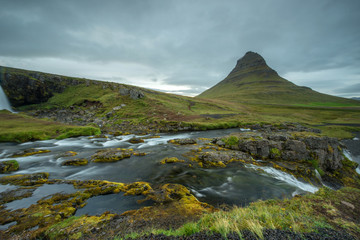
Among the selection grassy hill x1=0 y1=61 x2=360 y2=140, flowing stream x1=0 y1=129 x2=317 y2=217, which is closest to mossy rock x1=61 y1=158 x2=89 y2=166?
flowing stream x1=0 y1=129 x2=317 y2=217

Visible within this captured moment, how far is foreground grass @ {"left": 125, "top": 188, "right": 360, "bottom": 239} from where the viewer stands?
4781 mm

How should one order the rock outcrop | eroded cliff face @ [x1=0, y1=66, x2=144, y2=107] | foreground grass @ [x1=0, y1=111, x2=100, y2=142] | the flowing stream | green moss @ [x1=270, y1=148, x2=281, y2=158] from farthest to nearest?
eroded cliff face @ [x1=0, y1=66, x2=144, y2=107] < foreground grass @ [x1=0, y1=111, x2=100, y2=142] < green moss @ [x1=270, y1=148, x2=281, y2=158] < the rock outcrop < the flowing stream

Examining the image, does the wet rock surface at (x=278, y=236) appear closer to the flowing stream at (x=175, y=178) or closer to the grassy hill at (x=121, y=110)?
the flowing stream at (x=175, y=178)

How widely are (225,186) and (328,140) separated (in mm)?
17760

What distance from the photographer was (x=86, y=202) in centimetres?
929

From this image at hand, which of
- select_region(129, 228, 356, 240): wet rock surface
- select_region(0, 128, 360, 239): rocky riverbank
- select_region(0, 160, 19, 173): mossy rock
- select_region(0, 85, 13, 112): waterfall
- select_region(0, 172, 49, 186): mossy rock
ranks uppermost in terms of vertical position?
select_region(129, 228, 356, 240): wet rock surface

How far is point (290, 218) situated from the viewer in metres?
5.58

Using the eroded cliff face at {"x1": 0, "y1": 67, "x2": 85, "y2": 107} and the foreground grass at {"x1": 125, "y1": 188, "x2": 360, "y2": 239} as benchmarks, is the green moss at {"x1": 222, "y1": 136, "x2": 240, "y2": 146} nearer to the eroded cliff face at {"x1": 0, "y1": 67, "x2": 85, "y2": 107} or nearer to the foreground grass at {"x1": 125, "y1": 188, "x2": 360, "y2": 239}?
the foreground grass at {"x1": 125, "y1": 188, "x2": 360, "y2": 239}

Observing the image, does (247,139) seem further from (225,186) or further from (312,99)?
(312,99)

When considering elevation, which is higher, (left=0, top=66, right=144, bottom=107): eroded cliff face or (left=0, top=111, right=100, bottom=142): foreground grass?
(left=0, top=66, right=144, bottom=107): eroded cliff face

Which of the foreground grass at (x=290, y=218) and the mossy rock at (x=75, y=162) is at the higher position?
the foreground grass at (x=290, y=218)

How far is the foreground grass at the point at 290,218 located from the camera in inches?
188

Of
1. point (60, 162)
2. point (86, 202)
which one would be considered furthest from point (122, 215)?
point (60, 162)

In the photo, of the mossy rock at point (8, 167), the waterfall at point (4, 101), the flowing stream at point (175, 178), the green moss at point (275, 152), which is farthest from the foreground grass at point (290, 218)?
the waterfall at point (4, 101)
